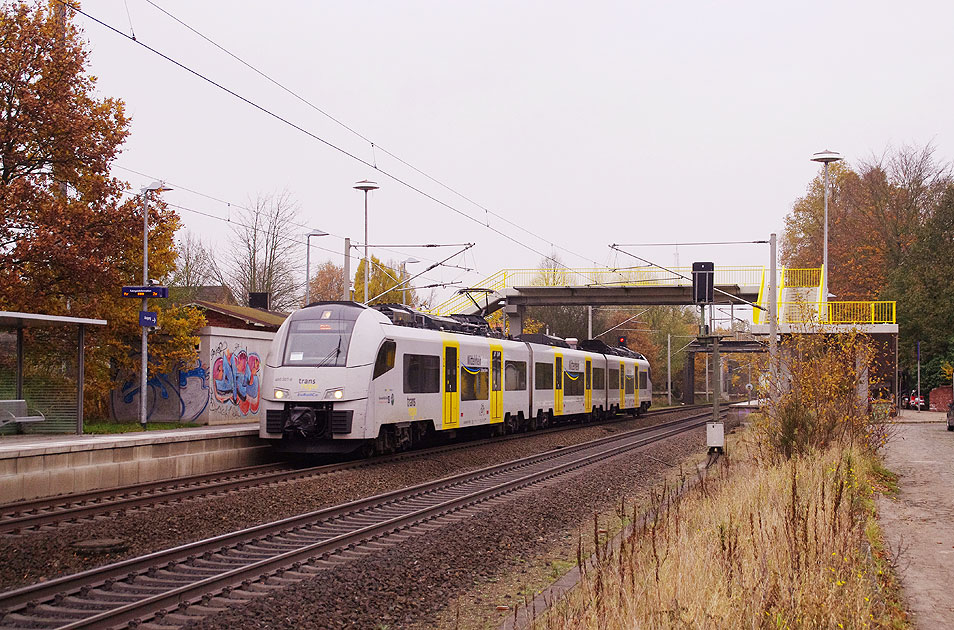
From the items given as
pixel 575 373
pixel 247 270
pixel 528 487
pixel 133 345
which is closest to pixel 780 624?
pixel 528 487

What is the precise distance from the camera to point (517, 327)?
42.8 metres

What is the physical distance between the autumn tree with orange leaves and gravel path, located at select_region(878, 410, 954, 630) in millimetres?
16478

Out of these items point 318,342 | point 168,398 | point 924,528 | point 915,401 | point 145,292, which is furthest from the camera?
point 915,401

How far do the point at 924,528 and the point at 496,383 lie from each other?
15.1 meters

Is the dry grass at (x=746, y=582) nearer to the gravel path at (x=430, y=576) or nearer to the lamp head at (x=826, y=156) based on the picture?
the gravel path at (x=430, y=576)

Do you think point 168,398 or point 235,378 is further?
point 235,378

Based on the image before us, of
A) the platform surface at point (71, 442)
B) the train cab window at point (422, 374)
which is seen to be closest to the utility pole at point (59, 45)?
the platform surface at point (71, 442)

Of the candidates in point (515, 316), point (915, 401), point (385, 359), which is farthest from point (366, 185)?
point (915, 401)

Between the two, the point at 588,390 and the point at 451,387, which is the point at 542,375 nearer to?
the point at 588,390

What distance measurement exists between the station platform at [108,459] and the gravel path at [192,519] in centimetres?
247

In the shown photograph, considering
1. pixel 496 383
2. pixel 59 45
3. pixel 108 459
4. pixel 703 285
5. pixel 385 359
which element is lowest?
pixel 108 459

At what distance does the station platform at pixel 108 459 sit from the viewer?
13008 mm

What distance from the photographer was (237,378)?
25797 mm

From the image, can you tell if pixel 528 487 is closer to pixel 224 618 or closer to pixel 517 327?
pixel 224 618
